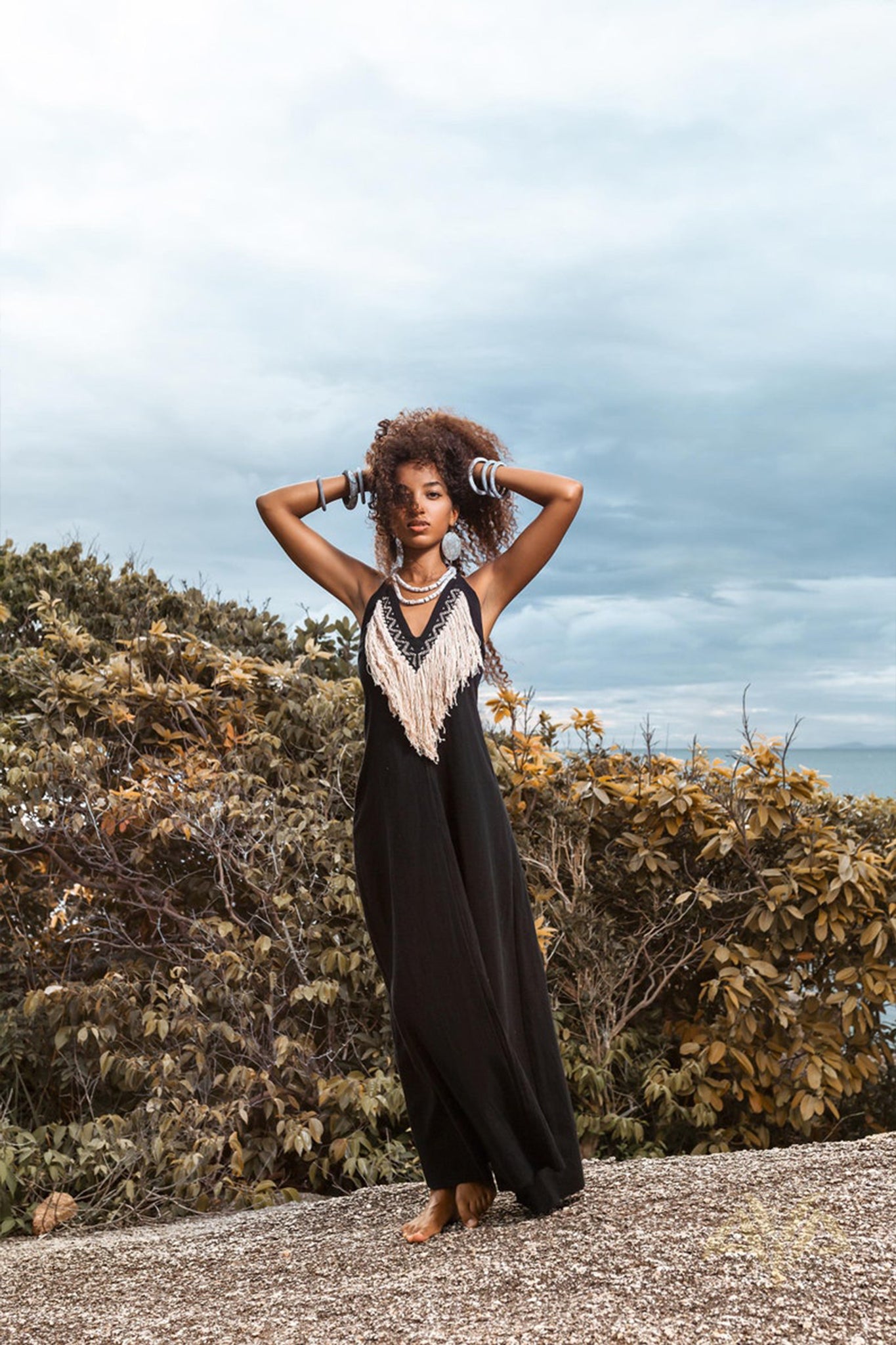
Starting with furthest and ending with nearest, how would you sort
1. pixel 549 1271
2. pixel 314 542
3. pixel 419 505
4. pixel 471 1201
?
1. pixel 314 542
2. pixel 419 505
3. pixel 471 1201
4. pixel 549 1271

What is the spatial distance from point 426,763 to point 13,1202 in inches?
112

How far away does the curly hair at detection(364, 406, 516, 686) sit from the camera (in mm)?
3797

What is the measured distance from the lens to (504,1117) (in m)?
3.54

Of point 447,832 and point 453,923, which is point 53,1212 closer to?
point 453,923

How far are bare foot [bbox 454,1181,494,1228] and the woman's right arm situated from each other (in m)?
1.73

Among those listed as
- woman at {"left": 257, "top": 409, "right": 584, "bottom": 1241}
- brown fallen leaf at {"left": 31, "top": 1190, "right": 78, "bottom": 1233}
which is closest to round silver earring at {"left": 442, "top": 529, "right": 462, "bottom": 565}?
woman at {"left": 257, "top": 409, "right": 584, "bottom": 1241}

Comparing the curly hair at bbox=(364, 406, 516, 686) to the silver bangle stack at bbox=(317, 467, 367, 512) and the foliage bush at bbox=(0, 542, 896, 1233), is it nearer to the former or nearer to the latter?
the silver bangle stack at bbox=(317, 467, 367, 512)

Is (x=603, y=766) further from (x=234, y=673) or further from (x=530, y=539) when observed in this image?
(x=530, y=539)

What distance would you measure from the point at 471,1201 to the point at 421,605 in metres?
1.74

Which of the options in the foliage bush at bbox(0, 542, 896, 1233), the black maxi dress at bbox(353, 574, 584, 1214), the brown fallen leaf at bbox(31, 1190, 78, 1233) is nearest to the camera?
the black maxi dress at bbox(353, 574, 584, 1214)

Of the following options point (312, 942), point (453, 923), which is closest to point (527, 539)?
point (453, 923)

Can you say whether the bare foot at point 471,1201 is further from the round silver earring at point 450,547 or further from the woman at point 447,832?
the round silver earring at point 450,547

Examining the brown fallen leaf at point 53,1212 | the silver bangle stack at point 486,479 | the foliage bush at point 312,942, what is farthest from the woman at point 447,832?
the brown fallen leaf at point 53,1212

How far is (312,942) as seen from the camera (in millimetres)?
5391
